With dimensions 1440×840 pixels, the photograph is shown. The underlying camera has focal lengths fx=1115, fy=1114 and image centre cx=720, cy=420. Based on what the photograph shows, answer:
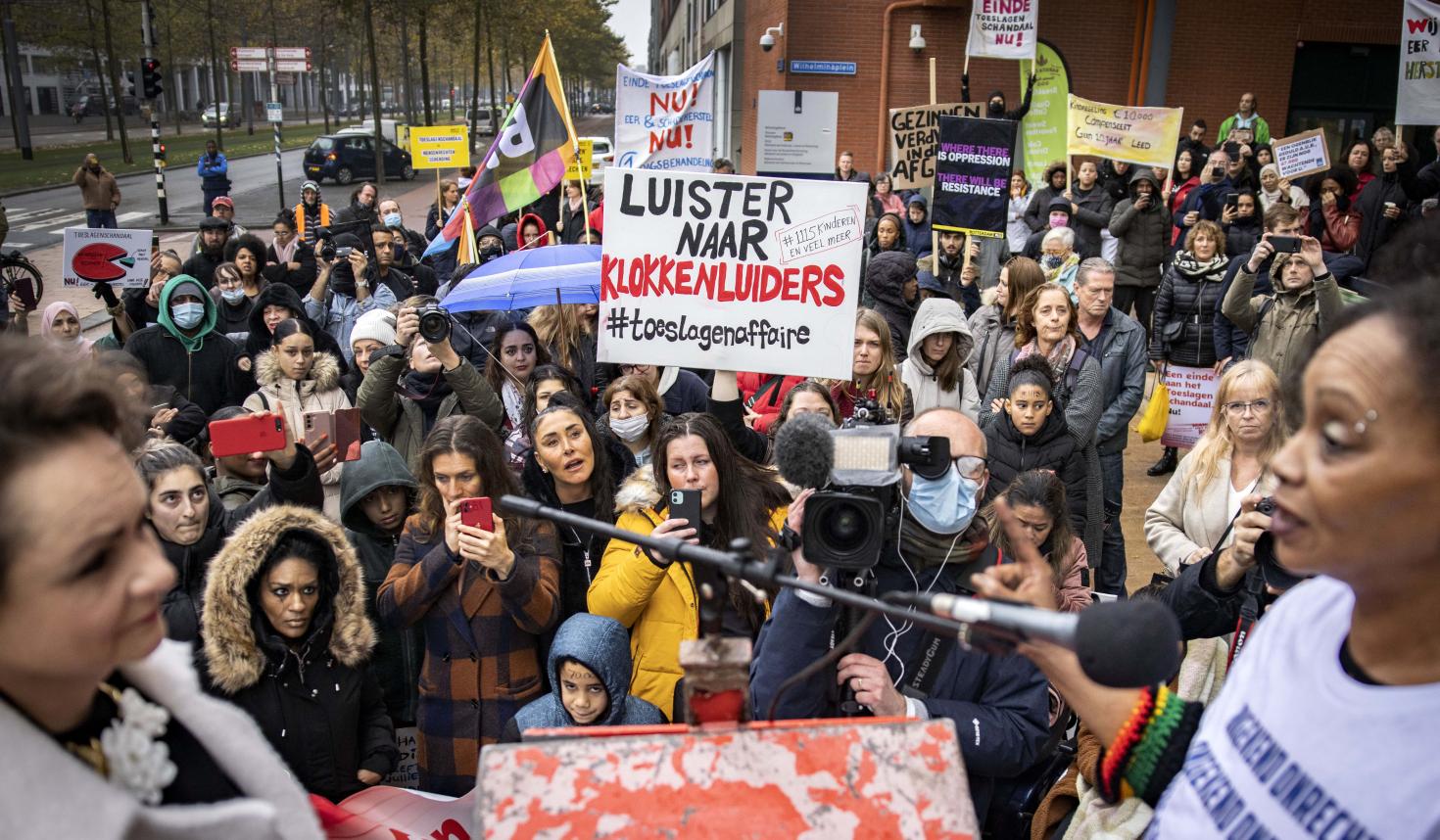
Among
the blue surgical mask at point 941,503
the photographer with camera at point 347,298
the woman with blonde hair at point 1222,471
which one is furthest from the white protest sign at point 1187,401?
the photographer with camera at point 347,298

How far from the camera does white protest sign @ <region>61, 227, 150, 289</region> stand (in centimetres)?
868

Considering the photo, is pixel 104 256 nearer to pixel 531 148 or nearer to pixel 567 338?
pixel 531 148

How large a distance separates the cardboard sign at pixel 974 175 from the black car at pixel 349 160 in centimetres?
2841

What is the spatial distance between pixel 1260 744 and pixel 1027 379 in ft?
12.6

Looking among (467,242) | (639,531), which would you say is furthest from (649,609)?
(467,242)

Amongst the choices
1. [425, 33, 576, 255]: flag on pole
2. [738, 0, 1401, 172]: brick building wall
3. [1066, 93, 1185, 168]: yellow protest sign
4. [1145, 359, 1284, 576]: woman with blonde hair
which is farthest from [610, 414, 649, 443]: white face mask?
[738, 0, 1401, 172]: brick building wall

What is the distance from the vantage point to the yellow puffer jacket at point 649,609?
3.72 metres

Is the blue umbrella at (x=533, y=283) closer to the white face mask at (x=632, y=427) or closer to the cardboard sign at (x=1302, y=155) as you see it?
the white face mask at (x=632, y=427)

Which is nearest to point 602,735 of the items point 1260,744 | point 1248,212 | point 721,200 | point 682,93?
point 1260,744

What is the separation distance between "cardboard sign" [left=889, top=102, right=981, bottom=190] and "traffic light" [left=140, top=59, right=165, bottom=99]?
1628 cm

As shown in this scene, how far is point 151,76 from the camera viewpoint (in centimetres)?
2169

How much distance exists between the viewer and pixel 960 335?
6.09 meters

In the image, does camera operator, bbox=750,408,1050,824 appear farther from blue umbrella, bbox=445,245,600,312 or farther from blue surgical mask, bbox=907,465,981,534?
blue umbrella, bbox=445,245,600,312

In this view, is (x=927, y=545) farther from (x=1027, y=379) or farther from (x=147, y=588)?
(x=1027, y=379)
